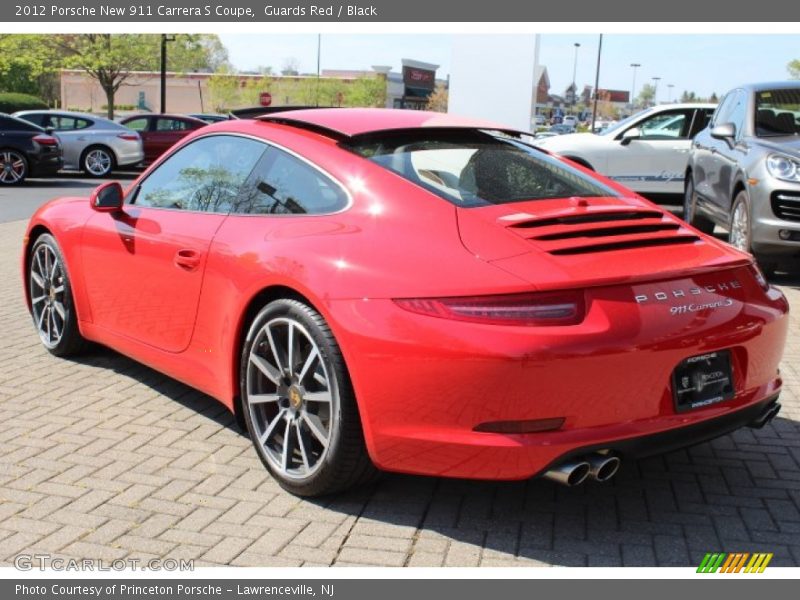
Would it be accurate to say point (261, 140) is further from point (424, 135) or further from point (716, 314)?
point (716, 314)

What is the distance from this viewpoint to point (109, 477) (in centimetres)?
388

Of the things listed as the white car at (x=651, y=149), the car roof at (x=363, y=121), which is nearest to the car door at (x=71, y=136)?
the white car at (x=651, y=149)

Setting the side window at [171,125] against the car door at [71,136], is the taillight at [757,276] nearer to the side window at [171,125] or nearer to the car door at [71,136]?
the car door at [71,136]

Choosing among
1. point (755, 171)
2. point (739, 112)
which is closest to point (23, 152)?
point (739, 112)

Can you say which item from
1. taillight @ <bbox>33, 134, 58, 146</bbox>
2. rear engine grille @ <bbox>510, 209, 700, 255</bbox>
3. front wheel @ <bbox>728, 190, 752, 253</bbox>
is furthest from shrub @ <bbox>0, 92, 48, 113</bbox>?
rear engine grille @ <bbox>510, 209, 700, 255</bbox>

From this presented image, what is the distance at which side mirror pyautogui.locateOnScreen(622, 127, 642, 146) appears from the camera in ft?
44.1

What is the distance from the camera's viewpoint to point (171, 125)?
81.4 ft

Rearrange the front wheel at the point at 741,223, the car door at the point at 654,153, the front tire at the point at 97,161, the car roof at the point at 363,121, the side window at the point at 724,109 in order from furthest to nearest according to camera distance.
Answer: the front tire at the point at 97,161 < the car door at the point at 654,153 < the side window at the point at 724,109 < the front wheel at the point at 741,223 < the car roof at the point at 363,121

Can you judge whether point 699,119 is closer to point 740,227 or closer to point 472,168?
point 740,227

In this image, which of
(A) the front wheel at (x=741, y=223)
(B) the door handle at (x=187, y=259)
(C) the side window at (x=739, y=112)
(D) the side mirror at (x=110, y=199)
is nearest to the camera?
(B) the door handle at (x=187, y=259)

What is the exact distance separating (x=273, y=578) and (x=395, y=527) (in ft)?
1.87

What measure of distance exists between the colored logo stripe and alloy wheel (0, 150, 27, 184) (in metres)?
18.2

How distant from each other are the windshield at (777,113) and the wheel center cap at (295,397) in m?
6.77

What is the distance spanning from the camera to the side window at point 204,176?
13.9ft
